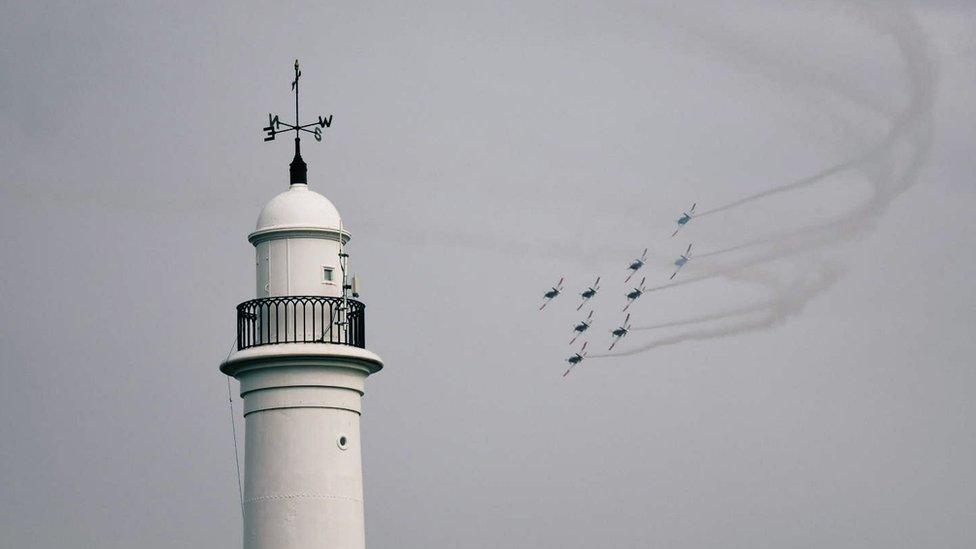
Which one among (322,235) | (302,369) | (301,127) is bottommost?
(302,369)

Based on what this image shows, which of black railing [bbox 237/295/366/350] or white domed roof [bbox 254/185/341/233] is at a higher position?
white domed roof [bbox 254/185/341/233]

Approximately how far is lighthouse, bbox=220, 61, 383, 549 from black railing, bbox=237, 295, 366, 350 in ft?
0.09

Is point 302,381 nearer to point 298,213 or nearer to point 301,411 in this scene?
point 301,411

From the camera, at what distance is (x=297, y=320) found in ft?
190

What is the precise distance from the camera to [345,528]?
57.5m

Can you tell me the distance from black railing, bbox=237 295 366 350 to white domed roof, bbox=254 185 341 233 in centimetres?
204

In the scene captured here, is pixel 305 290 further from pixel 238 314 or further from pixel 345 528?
pixel 345 528

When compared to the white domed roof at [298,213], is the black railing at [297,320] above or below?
below

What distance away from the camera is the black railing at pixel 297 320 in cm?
5781

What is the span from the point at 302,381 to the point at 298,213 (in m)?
4.78

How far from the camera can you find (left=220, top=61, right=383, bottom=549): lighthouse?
5716cm

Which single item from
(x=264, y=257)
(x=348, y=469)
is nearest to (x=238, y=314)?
(x=264, y=257)

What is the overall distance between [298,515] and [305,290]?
6.33m

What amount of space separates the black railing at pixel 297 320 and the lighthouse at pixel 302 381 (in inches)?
1.1
